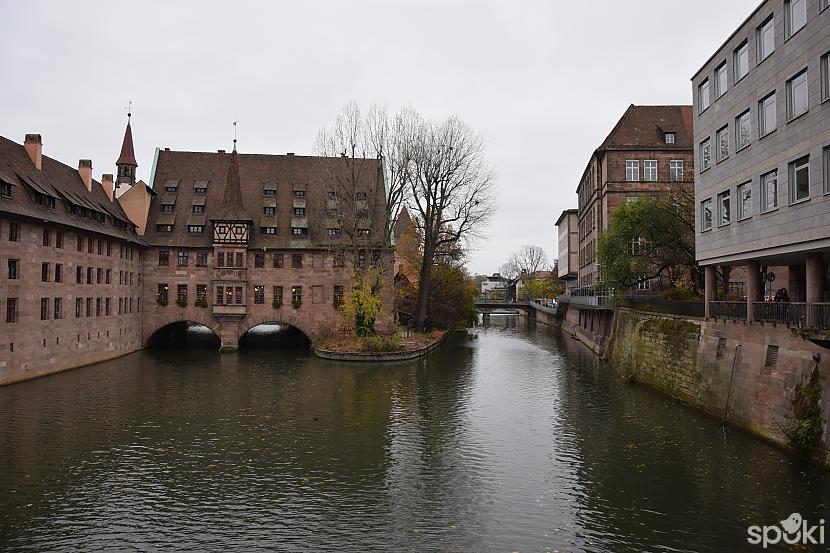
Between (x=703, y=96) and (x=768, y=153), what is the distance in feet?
25.2

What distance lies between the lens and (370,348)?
44.1 metres

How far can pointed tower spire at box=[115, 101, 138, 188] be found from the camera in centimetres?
6381

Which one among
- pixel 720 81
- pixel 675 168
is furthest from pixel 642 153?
pixel 720 81

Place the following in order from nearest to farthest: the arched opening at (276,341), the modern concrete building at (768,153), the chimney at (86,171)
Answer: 1. the modern concrete building at (768,153)
2. the chimney at (86,171)
3. the arched opening at (276,341)

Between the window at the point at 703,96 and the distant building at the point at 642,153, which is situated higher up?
the distant building at the point at 642,153

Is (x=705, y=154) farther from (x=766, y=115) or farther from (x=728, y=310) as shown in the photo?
(x=728, y=310)

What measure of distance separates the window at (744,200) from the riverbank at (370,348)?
1010 inches

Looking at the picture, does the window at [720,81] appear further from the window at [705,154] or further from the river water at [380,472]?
the river water at [380,472]

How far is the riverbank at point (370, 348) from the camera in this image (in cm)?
4344

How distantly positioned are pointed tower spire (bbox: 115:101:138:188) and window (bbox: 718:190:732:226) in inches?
2267

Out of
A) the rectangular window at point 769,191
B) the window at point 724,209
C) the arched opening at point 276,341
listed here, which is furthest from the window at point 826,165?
the arched opening at point 276,341

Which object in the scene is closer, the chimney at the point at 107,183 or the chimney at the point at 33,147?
the chimney at the point at 33,147

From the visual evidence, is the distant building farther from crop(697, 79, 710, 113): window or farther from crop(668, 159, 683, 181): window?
crop(697, 79, 710, 113): window

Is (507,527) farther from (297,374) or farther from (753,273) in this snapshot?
(297,374)
